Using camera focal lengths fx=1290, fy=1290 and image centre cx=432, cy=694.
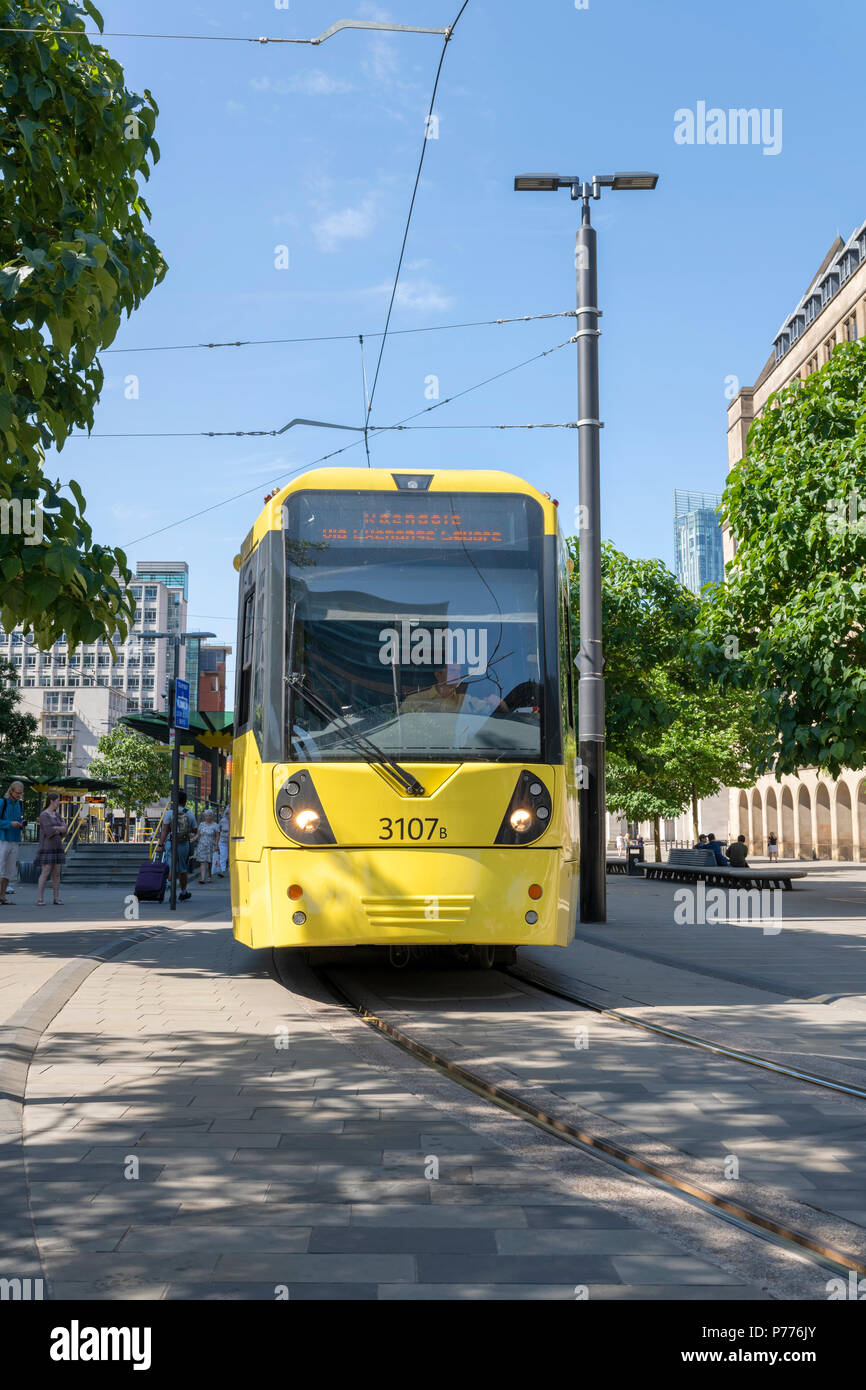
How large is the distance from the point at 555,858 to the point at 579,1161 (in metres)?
4.06

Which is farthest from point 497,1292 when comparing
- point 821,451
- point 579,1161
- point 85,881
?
point 85,881

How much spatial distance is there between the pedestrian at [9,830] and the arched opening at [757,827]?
198 ft

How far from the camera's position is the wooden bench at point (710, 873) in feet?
79.7

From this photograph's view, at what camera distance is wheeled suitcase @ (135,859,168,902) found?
20.7 m

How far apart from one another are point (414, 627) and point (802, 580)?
1446cm

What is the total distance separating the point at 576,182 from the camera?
1638cm

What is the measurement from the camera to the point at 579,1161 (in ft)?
15.5

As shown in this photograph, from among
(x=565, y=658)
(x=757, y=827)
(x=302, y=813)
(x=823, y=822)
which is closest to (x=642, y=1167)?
(x=302, y=813)

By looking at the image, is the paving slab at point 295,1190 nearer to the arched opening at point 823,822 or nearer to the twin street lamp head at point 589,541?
the twin street lamp head at point 589,541

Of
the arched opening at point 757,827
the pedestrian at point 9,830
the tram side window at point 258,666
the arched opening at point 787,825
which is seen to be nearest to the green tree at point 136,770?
the arched opening at point 757,827

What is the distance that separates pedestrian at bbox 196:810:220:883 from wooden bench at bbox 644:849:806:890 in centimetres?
1049

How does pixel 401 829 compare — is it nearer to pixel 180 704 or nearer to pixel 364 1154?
pixel 364 1154

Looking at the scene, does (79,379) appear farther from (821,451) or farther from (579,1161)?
(821,451)
